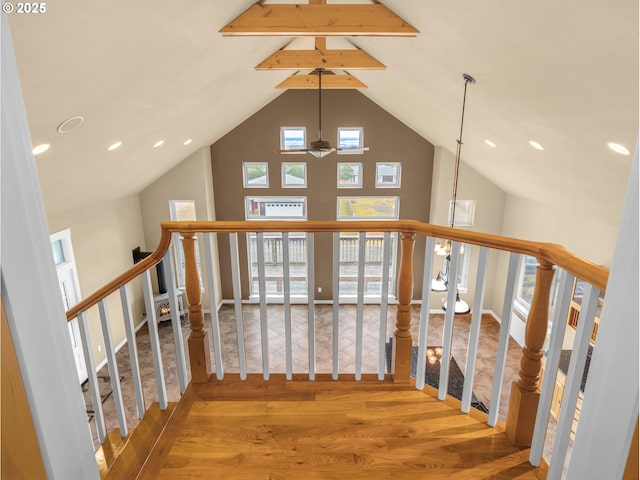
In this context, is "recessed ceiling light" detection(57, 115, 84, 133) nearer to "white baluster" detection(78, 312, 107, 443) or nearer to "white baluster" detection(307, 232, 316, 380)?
"white baluster" detection(78, 312, 107, 443)

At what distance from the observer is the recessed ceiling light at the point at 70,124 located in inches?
129

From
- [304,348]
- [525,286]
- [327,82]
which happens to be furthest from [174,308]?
[525,286]

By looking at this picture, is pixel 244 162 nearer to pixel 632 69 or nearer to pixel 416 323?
pixel 416 323

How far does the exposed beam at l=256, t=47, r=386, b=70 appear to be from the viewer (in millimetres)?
4785

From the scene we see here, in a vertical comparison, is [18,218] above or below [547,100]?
below

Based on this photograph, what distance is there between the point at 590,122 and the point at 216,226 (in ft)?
10.4

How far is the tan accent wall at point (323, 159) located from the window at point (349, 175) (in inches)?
4.5

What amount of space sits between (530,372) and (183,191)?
7.90 meters

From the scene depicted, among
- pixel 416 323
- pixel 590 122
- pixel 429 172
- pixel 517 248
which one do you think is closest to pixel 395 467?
pixel 517 248

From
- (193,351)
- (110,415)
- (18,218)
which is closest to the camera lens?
(18,218)

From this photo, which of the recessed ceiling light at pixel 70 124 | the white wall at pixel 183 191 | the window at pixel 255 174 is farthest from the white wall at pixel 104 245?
the recessed ceiling light at pixel 70 124

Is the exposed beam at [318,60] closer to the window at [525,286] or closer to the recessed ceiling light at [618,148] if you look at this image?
the recessed ceiling light at [618,148]

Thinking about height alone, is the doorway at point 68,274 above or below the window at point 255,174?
below

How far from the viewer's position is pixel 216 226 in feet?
5.90
